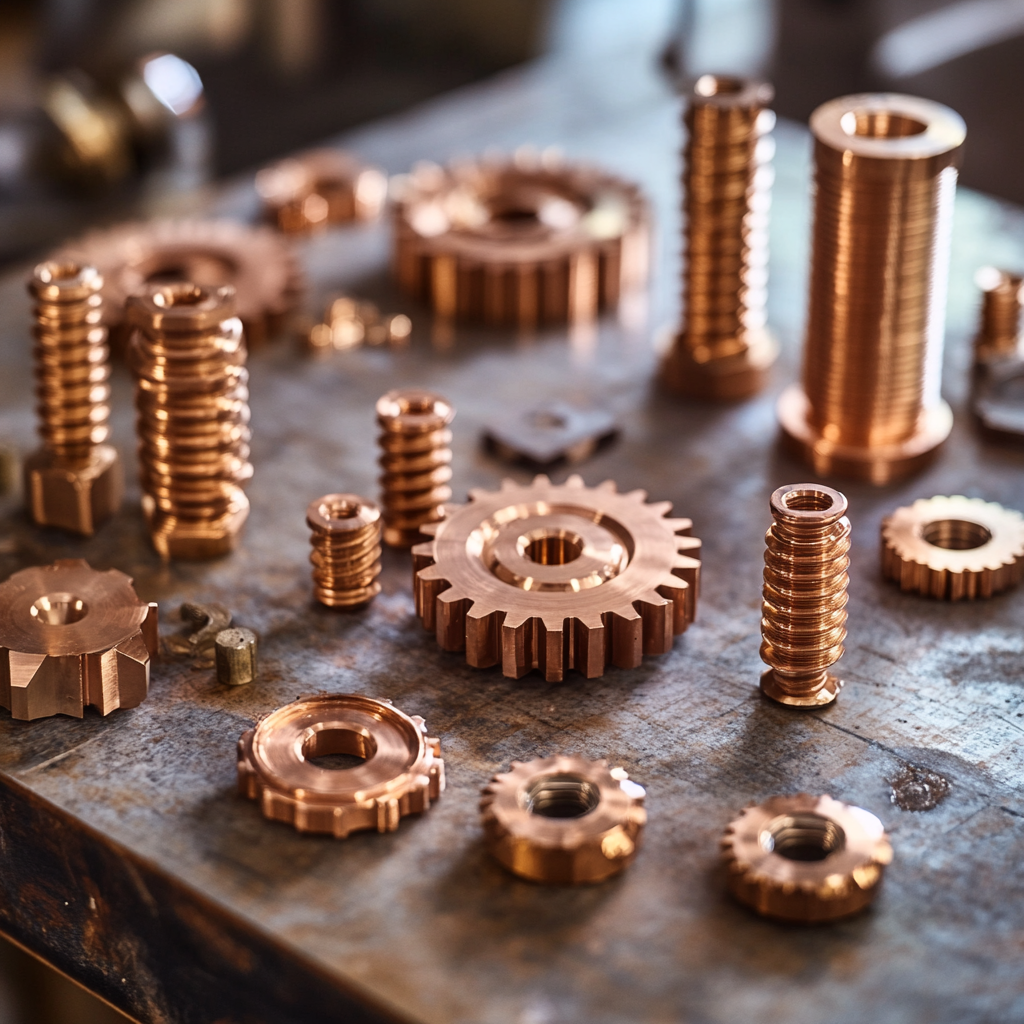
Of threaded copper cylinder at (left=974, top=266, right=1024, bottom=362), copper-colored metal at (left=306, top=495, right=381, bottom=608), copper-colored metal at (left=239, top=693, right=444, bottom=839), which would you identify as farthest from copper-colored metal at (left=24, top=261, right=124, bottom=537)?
threaded copper cylinder at (left=974, top=266, right=1024, bottom=362)

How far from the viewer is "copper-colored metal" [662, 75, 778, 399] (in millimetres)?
3957

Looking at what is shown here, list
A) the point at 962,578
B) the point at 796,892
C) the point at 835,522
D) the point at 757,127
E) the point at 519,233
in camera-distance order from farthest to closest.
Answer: the point at 519,233 < the point at 757,127 < the point at 962,578 < the point at 835,522 < the point at 796,892

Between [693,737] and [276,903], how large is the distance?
2.62 feet

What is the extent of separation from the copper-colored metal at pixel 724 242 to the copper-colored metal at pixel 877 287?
257mm

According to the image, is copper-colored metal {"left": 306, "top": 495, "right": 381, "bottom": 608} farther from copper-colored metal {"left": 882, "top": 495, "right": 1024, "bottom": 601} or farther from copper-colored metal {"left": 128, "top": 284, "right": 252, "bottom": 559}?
copper-colored metal {"left": 882, "top": 495, "right": 1024, "bottom": 601}

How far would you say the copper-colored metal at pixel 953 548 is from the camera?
11.1ft

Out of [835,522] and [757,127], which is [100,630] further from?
[757,127]

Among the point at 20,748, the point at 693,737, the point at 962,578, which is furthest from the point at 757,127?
the point at 20,748

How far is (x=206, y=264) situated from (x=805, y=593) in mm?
2180

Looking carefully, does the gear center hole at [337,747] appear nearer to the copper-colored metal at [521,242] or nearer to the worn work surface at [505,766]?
the worn work surface at [505,766]

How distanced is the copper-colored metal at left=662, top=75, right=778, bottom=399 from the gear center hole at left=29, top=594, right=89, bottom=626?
5.34 ft

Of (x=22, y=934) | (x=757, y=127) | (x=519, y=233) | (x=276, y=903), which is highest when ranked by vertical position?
(x=757, y=127)

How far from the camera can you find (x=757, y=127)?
3.97 metres

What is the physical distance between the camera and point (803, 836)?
2742mm
